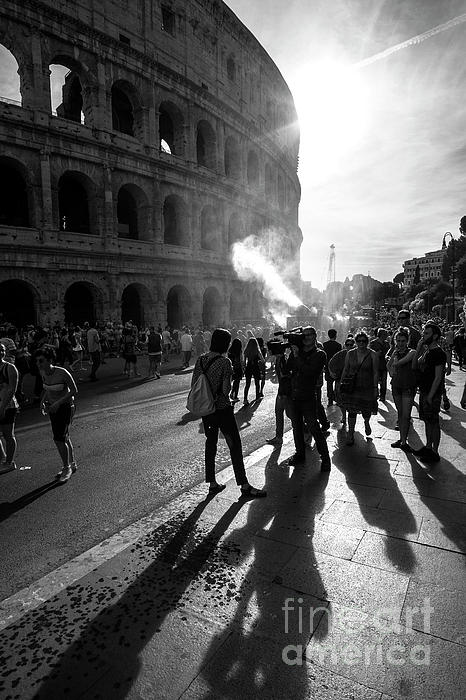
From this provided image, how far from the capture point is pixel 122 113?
27484 mm

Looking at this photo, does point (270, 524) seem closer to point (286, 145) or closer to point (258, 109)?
point (258, 109)

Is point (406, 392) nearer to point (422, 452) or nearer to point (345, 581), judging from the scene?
point (422, 452)

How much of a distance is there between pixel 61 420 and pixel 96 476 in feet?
2.99

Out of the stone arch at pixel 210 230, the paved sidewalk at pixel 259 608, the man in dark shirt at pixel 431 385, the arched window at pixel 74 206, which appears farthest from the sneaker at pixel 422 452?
the stone arch at pixel 210 230

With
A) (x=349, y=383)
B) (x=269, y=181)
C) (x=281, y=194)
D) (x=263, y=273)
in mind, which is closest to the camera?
(x=349, y=383)

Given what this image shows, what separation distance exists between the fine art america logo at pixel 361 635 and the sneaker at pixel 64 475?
357cm

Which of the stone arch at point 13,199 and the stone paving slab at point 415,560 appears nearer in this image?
the stone paving slab at point 415,560

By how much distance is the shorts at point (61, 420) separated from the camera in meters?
5.27

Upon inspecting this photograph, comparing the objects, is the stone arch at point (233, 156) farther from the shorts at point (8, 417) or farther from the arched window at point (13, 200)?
the shorts at point (8, 417)

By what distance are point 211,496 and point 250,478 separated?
2.42 feet

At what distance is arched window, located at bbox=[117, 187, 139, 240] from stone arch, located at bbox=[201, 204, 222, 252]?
5.43 meters

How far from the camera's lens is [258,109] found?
115ft

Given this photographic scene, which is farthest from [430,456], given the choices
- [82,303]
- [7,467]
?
[82,303]

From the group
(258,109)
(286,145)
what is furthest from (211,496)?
(286,145)
